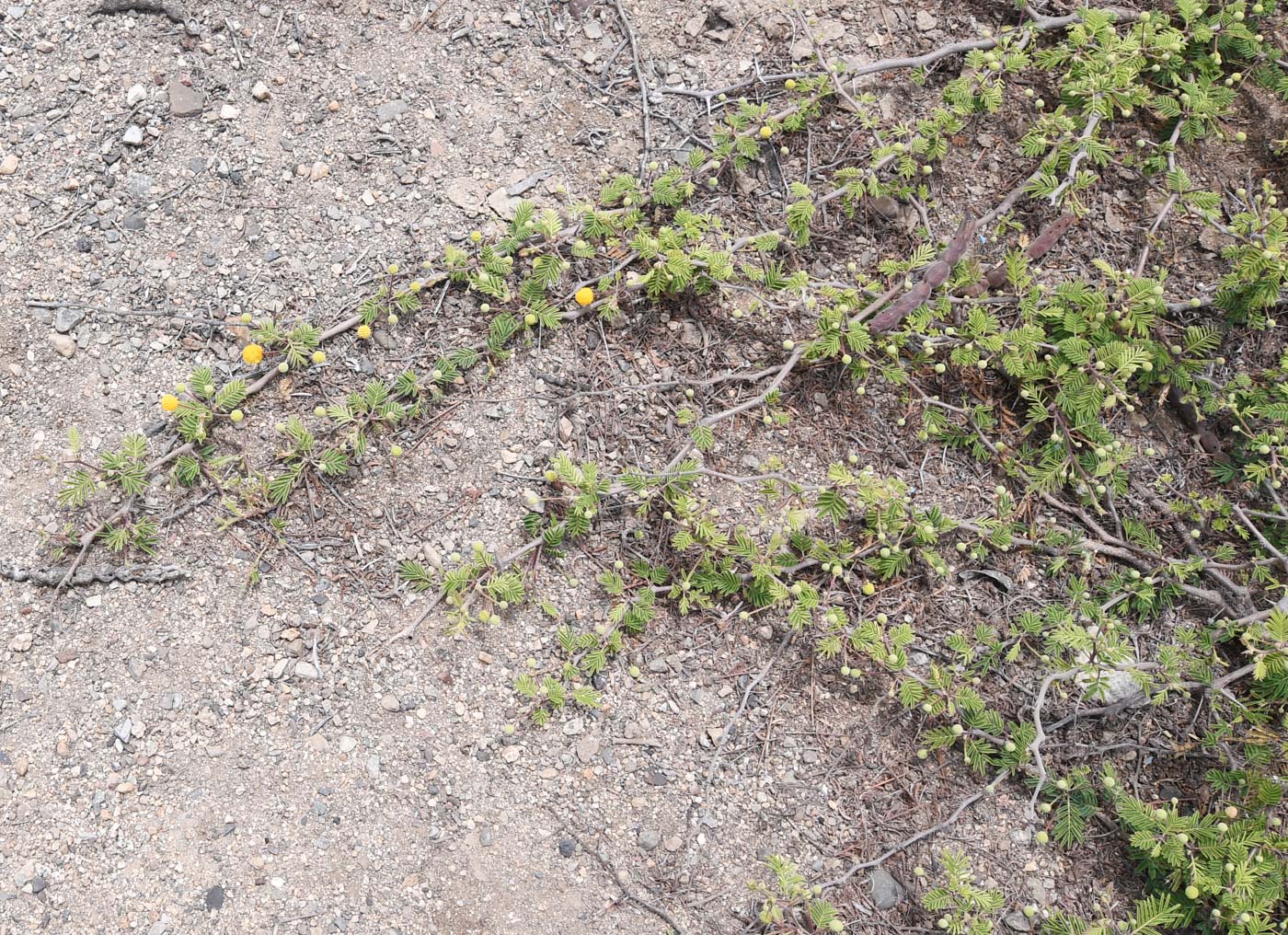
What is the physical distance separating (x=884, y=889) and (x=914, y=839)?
0.61 feet

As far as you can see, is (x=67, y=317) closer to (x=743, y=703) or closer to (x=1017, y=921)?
(x=743, y=703)

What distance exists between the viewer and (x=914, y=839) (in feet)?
9.64

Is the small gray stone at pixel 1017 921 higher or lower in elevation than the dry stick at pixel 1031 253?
lower

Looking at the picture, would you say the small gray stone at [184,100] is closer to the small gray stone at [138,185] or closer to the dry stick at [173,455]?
the small gray stone at [138,185]

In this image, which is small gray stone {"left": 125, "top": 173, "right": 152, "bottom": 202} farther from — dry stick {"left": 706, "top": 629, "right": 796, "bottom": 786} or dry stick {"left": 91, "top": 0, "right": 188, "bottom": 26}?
dry stick {"left": 706, "top": 629, "right": 796, "bottom": 786}

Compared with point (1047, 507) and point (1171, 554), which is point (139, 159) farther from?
point (1171, 554)

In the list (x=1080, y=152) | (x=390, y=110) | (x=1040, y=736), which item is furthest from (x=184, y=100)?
(x=1040, y=736)

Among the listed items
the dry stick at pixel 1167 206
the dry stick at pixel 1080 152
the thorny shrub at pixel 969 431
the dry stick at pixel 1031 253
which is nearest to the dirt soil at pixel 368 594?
the thorny shrub at pixel 969 431

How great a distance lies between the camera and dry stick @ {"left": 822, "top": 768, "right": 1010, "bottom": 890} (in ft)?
9.54

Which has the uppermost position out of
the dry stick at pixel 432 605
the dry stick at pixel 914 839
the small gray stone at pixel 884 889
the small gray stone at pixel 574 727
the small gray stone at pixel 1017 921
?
the dry stick at pixel 432 605

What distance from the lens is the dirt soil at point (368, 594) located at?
2822 millimetres

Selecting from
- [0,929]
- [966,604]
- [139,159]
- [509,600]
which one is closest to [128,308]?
[139,159]

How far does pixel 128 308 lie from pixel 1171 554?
384 centimetres

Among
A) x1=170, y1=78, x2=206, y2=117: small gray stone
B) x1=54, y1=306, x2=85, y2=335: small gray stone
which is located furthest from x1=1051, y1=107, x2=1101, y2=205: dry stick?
x1=54, y1=306, x2=85, y2=335: small gray stone
